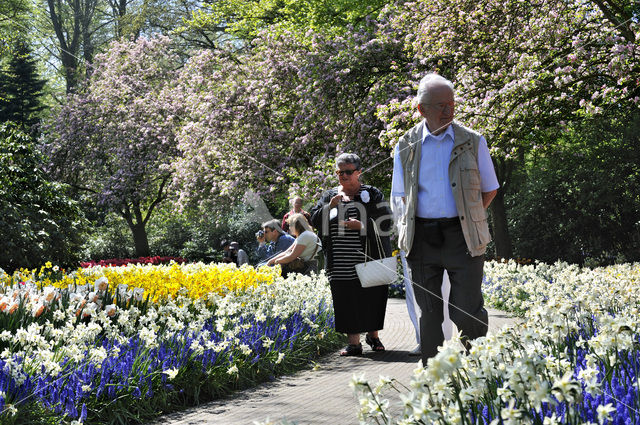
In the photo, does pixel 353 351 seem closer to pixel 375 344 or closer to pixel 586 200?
pixel 375 344

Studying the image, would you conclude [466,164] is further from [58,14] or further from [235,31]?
[58,14]

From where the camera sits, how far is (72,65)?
1423 inches

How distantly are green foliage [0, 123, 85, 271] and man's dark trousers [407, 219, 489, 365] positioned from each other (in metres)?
7.66

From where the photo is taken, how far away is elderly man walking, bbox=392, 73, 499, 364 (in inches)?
161

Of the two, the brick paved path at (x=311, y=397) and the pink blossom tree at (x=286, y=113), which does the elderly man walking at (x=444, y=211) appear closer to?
the brick paved path at (x=311, y=397)

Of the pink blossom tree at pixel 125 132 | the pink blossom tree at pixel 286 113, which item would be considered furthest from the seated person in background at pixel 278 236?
the pink blossom tree at pixel 125 132

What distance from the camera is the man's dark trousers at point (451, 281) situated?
4145 millimetres

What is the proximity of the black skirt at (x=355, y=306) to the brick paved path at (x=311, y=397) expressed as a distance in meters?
0.32

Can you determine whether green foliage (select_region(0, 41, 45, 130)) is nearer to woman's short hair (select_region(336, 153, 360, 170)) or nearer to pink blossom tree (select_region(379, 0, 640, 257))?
pink blossom tree (select_region(379, 0, 640, 257))

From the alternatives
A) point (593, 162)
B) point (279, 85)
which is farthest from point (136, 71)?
point (593, 162)

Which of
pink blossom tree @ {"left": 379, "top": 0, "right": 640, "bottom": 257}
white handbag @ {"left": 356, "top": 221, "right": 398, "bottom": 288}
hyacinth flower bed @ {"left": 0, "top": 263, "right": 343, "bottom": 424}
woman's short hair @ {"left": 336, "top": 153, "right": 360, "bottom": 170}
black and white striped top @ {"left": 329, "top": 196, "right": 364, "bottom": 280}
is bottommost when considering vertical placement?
hyacinth flower bed @ {"left": 0, "top": 263, "right": 343, "bottom": 424}

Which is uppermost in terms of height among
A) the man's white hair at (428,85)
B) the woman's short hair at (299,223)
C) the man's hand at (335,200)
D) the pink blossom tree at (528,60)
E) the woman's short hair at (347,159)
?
the pink blossom tree at (528,60)

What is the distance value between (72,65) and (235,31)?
1321cm

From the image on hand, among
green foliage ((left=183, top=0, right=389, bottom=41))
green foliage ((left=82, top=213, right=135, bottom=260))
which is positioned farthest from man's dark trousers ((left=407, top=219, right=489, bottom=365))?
green foliage ((left=82, top=213, right=135, bottom=260))
